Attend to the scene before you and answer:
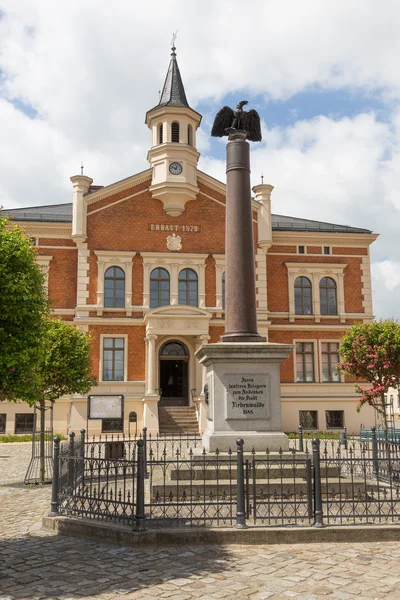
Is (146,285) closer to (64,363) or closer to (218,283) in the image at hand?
(218,283)

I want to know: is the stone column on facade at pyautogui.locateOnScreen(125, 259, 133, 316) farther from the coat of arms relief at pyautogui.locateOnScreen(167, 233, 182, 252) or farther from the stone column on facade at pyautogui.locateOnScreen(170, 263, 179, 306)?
the coat of arms relief at pyautogui.locateOnScreen(167, 233, 182, 252)

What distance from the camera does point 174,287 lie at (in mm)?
28297

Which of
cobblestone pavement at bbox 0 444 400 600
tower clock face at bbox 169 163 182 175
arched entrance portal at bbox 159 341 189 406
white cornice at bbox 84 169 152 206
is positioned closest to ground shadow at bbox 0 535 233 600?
cobblestone pavement at bbox 0 444 400 600

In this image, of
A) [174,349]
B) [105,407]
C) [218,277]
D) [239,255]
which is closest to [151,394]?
[174,349]

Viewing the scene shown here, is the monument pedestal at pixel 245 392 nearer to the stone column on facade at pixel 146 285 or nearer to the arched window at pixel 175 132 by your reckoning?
the stone column on facade at pixel 146 285

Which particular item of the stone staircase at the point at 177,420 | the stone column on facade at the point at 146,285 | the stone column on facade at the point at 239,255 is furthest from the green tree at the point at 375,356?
the stone column on facade at the point at 146,285

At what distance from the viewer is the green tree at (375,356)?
17.4 metres

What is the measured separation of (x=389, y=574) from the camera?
21.3ft

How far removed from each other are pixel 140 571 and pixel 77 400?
20.3m

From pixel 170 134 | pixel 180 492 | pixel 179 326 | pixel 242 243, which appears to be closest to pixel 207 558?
pixel 180 492

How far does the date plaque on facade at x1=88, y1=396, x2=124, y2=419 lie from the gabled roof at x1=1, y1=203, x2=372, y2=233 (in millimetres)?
11594

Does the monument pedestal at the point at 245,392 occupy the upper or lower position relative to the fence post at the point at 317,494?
upper

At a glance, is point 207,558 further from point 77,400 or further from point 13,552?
point 77,400

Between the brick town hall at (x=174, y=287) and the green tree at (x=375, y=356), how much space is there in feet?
30.9
